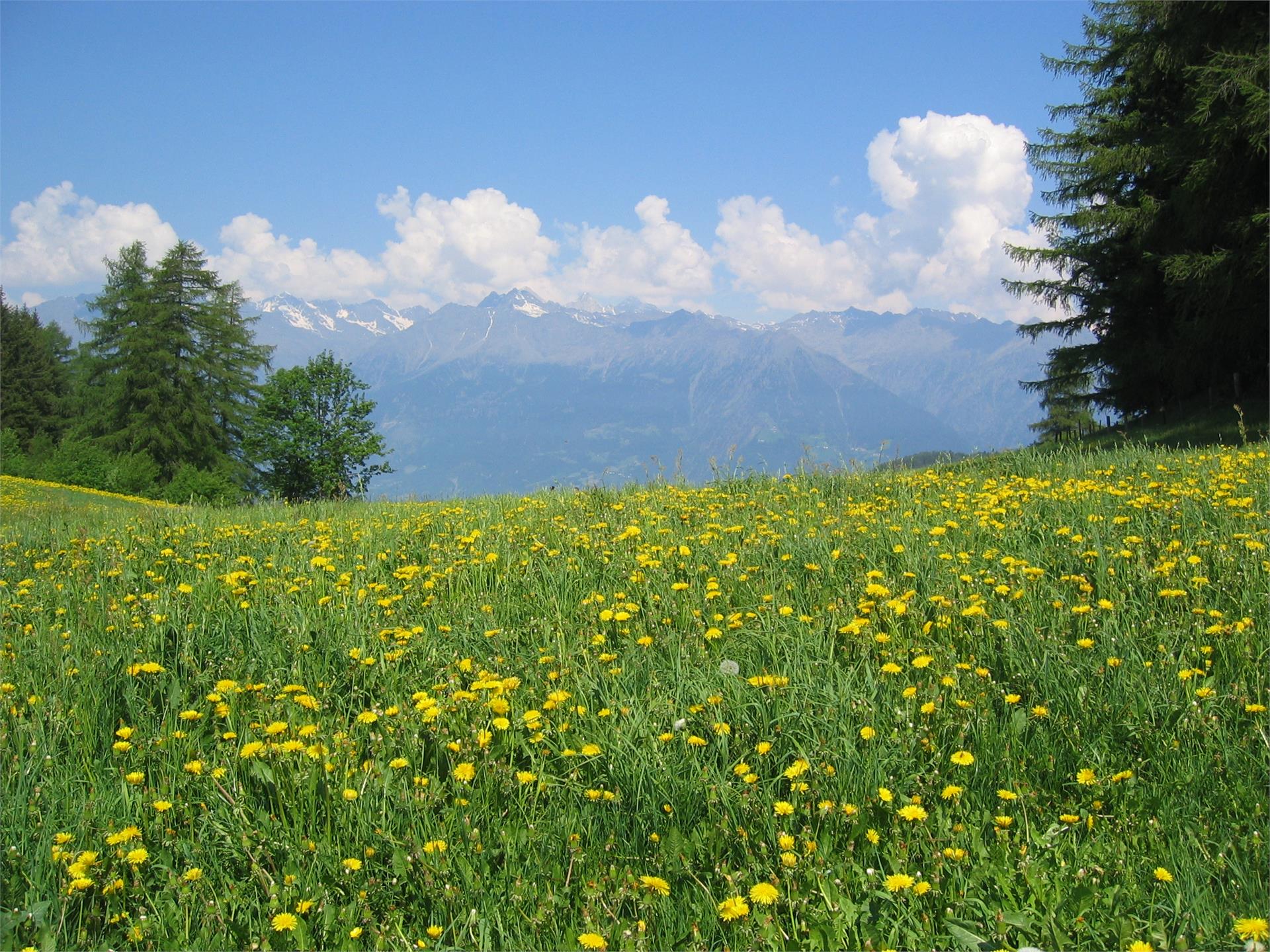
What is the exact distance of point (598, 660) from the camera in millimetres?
3588

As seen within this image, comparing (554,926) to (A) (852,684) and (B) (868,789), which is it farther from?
(A) (852,684)

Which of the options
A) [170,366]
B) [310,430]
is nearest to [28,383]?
[170,366]

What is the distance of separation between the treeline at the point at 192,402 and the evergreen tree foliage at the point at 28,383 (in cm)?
67

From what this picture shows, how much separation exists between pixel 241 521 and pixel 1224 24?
74.6 ft

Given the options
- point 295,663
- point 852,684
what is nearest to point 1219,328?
point 852,684

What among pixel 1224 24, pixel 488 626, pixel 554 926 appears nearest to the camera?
pixel 554 926

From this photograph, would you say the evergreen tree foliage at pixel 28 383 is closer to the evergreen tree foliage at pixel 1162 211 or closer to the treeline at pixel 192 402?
the treeline at pixel 192 402

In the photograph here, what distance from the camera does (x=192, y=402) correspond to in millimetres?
49844

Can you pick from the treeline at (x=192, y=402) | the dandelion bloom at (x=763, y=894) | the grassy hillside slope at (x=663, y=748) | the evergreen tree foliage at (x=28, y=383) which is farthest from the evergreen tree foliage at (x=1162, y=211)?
the evergreen tree foliage at (x=28, y=383)

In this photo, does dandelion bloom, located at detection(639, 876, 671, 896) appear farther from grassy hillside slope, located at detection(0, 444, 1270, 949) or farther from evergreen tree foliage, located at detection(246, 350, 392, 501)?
evergreen tree foliage, located at detection(246, 350, 392, 501)

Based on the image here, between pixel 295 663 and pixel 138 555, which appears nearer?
pixel 295 663

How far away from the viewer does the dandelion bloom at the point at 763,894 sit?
2139 mm

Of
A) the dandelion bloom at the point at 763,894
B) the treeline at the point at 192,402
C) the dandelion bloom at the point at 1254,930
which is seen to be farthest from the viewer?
the treeline at the point at 192,402

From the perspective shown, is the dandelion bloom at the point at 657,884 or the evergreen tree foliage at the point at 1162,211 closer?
the dandelion bloom at the point at 657,884
